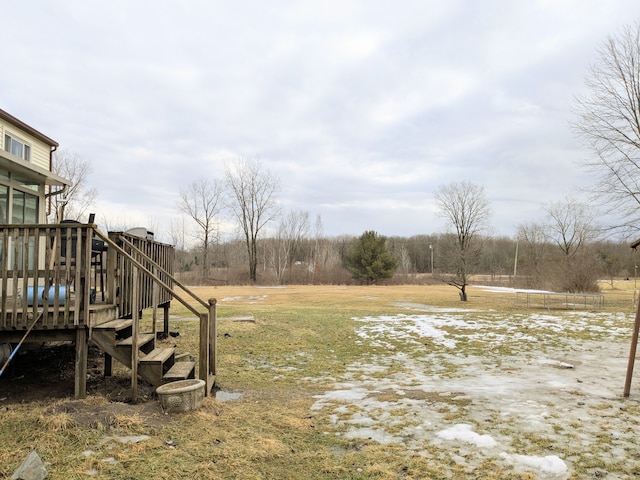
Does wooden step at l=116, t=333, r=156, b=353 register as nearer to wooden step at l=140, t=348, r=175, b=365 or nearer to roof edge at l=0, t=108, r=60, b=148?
wooden step at l=140, t=348, r=175, b=365

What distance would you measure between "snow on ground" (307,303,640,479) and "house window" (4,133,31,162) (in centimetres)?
1297

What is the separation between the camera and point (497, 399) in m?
5.38

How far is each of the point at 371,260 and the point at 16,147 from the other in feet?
124

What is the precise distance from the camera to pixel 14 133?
13820 mm

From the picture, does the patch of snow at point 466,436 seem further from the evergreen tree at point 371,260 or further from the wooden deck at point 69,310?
the evergreen tree at point 371,260

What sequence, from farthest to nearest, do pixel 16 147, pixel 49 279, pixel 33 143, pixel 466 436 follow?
pixel 33 143 < pixel 16 147 < pixel 49 279 < pixel 466 436

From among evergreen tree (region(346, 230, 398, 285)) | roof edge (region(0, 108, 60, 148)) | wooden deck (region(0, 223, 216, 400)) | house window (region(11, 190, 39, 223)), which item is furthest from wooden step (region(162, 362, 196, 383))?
evergreen tree (region(346, 230, 398, 285))

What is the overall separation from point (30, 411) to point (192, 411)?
165 centimetres

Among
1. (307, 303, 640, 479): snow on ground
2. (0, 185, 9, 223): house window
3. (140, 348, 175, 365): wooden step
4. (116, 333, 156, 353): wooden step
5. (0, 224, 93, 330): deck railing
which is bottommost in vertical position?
(307, 303, 640, 479): snow on ground

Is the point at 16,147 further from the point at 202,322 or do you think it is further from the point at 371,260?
the point at 371,260

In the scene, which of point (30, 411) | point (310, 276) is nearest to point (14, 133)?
point (30, 411)

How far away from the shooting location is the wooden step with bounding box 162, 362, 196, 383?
194 inches

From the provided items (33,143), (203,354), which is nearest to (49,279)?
(203,354)

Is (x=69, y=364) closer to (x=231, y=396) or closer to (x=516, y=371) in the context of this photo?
(x=231, y=396)
